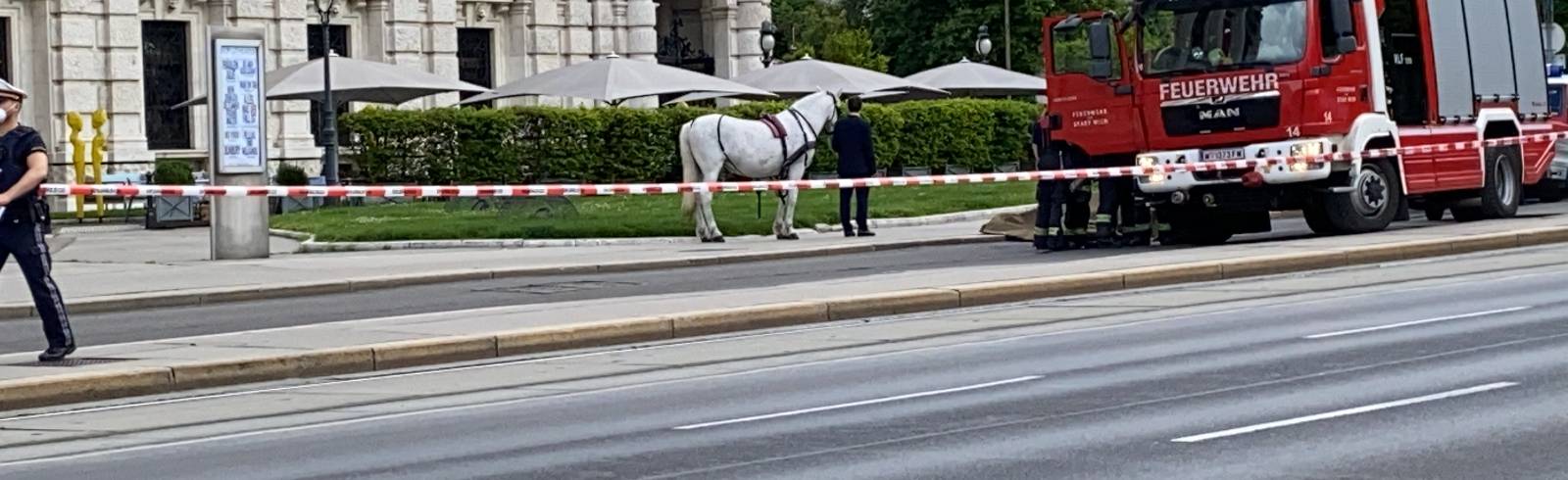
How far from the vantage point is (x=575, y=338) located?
57.1 feet

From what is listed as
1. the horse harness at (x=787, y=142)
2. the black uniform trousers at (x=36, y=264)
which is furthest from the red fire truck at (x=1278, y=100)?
the black uniform trousers at (x=36, y=264)

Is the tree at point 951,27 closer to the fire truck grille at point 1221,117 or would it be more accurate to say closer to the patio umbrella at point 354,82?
the patio umbrella at point 354,82

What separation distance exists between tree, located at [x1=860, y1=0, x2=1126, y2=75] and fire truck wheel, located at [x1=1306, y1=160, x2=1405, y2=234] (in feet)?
170

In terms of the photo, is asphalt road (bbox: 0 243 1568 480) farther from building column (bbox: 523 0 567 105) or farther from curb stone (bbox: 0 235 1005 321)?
building column (bbox: 523 0 567 105)

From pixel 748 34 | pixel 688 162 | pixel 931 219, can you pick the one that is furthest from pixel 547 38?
pixel 688 162

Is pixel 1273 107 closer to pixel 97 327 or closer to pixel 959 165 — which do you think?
pixel 97 327

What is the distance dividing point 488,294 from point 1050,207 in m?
7.19

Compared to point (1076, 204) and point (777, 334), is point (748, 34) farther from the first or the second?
point (777, 334)

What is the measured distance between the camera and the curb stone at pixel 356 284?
21.6 m

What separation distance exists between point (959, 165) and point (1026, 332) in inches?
1230

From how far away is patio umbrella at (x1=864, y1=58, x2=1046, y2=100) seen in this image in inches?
1980

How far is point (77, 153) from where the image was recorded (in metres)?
39.9

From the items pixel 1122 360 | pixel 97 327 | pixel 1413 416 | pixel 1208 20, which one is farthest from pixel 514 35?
pixel 1413 416

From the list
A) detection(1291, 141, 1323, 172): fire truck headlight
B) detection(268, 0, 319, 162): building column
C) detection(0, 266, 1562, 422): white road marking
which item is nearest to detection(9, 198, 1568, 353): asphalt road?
detection(1291, 141, 1323, 172): fire truck headlight
